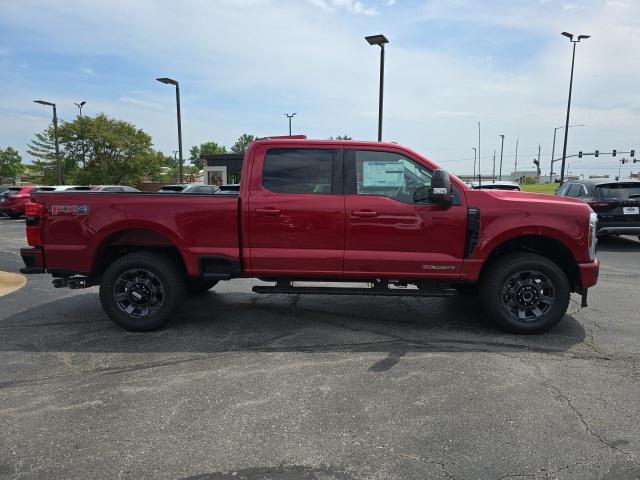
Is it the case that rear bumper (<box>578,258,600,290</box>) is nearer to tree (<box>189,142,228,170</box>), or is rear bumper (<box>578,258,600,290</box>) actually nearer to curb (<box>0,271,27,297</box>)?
curb (<box>0,271,27,297</box>)

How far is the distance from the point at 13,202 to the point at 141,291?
22139mm

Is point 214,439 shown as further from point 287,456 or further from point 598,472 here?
point 598,472

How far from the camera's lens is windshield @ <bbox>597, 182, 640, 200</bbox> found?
11.5 m

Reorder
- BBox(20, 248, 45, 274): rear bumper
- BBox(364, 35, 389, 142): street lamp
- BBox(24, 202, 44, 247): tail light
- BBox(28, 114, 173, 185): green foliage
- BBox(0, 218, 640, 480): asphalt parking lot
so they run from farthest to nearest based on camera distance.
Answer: BBox(28, 114, 173, 185): green foliage, BBox(364, 35, 389, 142): street lamp, BBox(20, 248, 45, 274): rear bumper, BBox(24, 202, 44, 247): tail light, BBox(0, 218, 640, 480): asphalt parking lot

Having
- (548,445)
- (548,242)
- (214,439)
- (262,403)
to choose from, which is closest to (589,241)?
(548,242)

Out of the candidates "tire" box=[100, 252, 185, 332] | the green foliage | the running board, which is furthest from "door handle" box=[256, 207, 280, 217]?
the green foliage

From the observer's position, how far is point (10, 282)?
8.23 meters

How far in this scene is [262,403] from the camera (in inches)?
144

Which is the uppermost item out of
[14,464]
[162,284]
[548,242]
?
[548,242]

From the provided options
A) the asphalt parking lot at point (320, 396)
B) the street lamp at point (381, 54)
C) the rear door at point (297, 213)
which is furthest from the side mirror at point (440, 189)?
the street lamp at point (381, 54)

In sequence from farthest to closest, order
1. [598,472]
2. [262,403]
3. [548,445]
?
[262,403]
[548,445]
[598,472]

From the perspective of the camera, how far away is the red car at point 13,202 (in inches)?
923

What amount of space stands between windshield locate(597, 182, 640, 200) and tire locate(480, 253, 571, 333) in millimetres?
7792

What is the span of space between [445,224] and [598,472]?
2713mm
